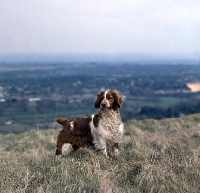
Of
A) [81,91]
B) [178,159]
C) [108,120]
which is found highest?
[108,120]

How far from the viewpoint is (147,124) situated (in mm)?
12281

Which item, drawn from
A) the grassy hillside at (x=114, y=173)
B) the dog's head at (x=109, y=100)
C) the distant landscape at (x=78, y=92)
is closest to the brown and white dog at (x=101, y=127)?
the dog's head at (x=109, y=100)

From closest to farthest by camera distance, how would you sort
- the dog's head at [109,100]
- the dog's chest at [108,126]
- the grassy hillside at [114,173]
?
the grassy hillside at [114,173] < the dog's head at [109,100] < the dog's chest at [108,126]

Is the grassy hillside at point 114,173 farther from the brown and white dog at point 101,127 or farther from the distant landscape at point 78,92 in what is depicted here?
the distant landscape at point 78,92

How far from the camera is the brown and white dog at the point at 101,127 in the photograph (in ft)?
20.6

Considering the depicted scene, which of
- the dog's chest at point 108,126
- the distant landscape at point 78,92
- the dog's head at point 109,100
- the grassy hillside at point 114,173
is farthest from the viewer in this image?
the distant landscape at point 78,92

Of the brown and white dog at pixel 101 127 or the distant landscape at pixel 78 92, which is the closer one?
the brown and white dog at pixel 101 127

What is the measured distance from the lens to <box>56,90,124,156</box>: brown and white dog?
20.6 ft

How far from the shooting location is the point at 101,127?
6.38 meters

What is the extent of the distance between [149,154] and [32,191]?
2217 millimetres

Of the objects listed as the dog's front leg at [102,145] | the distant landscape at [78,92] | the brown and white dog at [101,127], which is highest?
the brown and white dog at [101,127]

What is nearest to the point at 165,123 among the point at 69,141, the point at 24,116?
the point at 69,141

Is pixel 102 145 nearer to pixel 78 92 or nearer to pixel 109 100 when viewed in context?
pixel 109 100

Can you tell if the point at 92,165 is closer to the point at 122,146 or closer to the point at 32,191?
the point at 32,191
